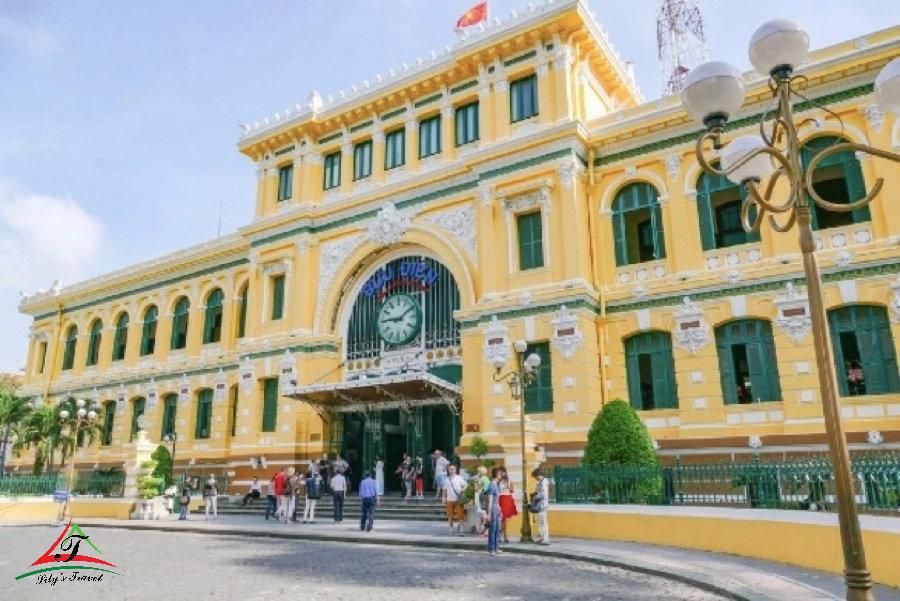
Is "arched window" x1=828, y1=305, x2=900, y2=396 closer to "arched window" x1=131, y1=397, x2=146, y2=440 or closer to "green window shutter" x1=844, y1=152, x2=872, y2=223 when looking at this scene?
"green window shutter" x1=844, y1=152, x2=872, y2=223

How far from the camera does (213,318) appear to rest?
101ft

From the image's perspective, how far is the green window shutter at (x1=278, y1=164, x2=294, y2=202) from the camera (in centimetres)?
2717

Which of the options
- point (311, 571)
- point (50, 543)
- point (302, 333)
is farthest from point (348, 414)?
point (311, 571)

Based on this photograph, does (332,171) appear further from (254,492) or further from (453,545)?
(453,545)

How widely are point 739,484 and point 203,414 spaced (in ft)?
77.9

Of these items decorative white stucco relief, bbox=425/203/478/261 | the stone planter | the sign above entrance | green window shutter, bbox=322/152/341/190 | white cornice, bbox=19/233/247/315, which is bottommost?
the stone planter

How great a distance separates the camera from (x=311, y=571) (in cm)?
1009

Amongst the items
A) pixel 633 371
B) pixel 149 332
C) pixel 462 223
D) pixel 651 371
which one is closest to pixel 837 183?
pixel 651 371

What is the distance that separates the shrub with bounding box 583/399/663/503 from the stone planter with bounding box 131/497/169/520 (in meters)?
14.9

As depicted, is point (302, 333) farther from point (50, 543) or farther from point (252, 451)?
point (50, 543)

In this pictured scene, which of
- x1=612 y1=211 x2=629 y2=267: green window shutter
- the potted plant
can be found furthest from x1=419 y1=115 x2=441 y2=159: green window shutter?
the potted plant

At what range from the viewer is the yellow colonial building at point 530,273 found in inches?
671

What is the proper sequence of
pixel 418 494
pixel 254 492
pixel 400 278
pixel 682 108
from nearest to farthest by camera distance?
pixel 682 108
pixel 418 494
pixel 254 492
pixel 400 278

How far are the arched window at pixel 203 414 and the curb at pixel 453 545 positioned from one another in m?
9.24
